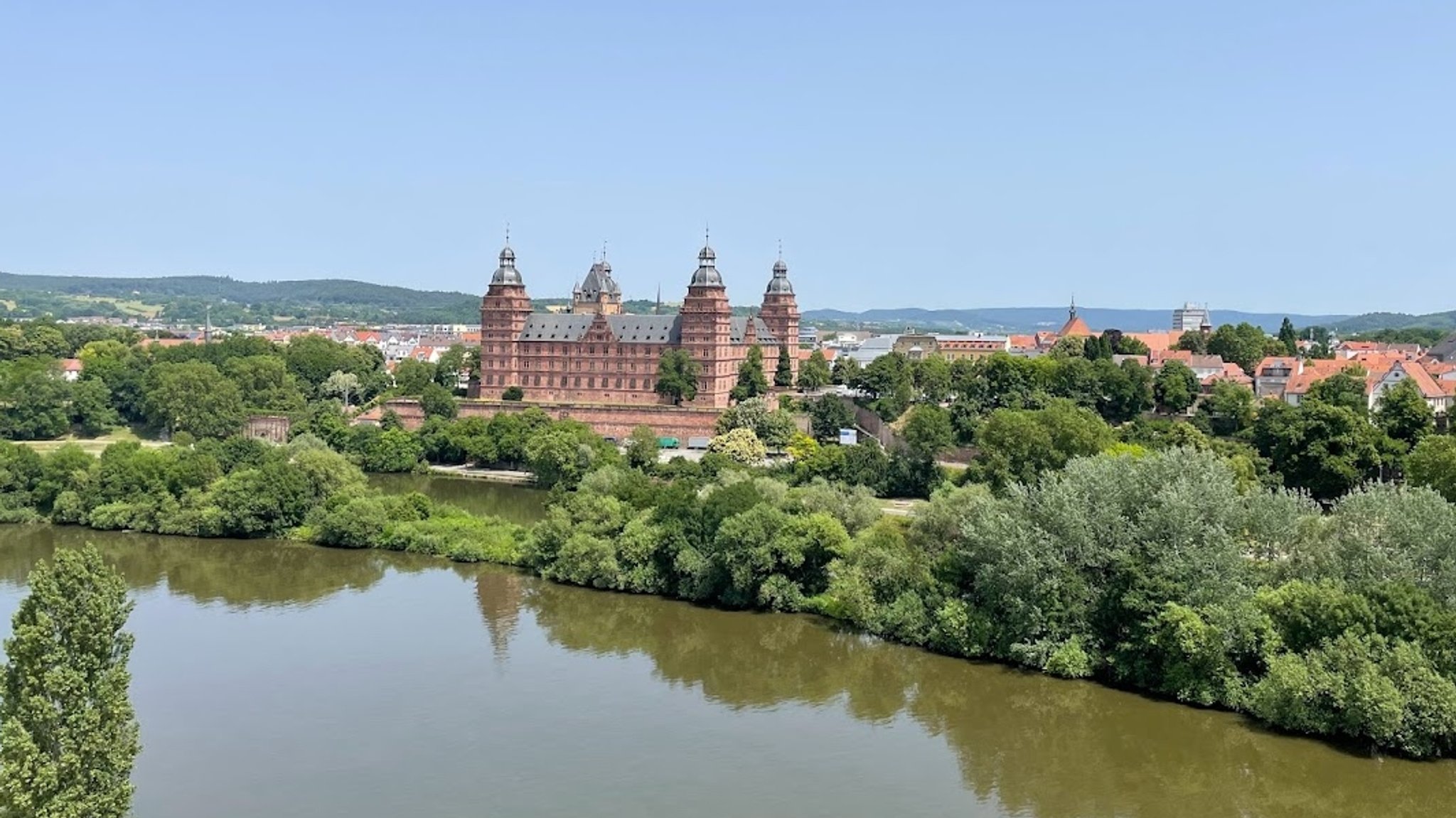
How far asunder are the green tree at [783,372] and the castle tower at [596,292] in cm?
1733

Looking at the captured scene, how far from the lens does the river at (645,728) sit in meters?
20.6

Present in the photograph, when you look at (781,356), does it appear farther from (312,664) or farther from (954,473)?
(312,664)

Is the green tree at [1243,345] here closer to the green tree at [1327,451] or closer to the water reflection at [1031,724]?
the green tree at [1327,451]

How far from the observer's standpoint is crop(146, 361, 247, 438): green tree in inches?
2408

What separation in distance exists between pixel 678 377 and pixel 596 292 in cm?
2279

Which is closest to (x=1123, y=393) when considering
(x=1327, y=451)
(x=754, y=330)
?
(x=1327, y=451)

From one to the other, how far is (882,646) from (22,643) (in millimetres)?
18371

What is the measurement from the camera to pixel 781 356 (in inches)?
2901

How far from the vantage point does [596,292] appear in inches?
3445

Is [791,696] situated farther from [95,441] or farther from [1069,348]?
[95,441]

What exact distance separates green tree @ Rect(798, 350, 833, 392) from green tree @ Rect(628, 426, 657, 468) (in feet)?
57.3

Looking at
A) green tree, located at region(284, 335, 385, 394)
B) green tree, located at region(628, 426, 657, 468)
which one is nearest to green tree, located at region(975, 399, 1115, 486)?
green tree, located at region(628, 426, 657, 468)

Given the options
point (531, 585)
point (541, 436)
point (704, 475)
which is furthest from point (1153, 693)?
point (541, 436)

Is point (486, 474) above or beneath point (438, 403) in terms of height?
beneath
